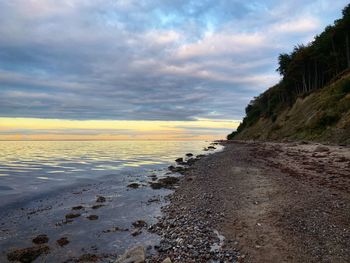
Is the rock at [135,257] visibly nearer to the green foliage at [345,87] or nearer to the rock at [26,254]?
the rock at [26,254]

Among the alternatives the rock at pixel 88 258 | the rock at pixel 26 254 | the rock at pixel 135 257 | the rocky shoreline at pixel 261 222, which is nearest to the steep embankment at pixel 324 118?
the rocky shoreline at pixel 261 222

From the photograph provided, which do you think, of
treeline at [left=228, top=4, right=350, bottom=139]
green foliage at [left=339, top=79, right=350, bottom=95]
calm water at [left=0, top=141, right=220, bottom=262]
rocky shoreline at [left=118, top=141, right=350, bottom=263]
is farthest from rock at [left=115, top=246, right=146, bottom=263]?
treeline at [left=228, top=4, right=350, bottom=139]

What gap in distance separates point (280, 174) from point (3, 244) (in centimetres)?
1899

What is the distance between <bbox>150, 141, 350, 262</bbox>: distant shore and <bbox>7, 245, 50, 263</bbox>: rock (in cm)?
463

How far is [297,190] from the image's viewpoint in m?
17.2

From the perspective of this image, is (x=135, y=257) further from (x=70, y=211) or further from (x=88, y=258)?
(x=70, y=211)

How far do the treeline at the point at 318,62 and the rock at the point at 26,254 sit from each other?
210 feet

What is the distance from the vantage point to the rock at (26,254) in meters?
11.2

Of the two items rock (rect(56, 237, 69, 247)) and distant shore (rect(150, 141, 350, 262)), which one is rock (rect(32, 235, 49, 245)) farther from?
distant shore (rect(150, 141, 350, 262))

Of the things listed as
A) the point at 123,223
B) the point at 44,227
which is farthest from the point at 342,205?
the point at 44,227

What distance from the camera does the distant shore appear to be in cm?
977

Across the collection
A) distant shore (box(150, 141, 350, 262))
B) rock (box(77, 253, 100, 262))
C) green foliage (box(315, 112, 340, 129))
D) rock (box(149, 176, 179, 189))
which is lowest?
rock (box(77, 253, 100, 262))

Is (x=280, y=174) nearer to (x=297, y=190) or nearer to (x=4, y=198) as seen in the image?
(x=297, y=190)

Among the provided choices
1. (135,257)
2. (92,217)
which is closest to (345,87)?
(92,217)
